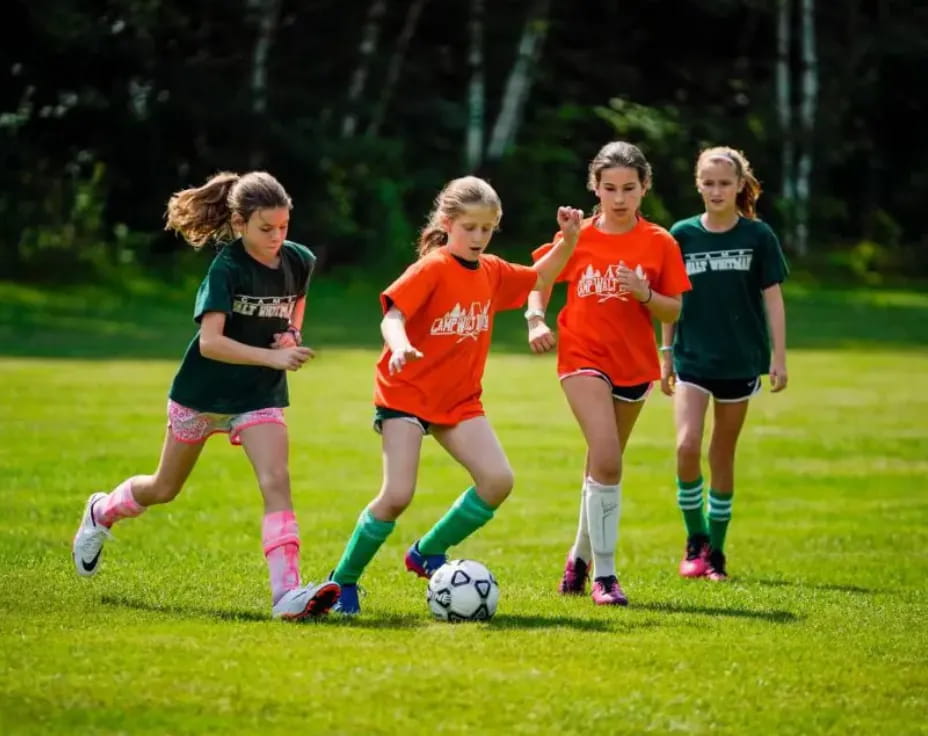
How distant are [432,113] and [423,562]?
2884 centimetres

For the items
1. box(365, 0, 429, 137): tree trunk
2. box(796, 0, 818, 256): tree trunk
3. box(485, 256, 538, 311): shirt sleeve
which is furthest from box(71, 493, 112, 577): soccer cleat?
box(796, 0, 818, 256): tree trunk

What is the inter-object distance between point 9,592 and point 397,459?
5.95 ft

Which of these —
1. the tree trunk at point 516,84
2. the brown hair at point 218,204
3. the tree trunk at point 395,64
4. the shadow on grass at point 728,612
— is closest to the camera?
the brown hair at point 218,204

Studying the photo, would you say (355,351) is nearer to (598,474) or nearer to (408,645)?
(598,474)

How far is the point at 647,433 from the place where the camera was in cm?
1614

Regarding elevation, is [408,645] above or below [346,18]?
below

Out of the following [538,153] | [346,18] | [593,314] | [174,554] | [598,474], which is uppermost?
[346,18]

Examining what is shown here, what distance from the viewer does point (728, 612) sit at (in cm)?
798

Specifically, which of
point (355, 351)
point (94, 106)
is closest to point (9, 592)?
point (355, 351)

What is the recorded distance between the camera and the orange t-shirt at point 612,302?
8.46 metres

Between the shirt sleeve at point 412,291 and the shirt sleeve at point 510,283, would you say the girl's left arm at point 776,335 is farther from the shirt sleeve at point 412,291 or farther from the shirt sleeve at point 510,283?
the shirt sleeve at point 412,291

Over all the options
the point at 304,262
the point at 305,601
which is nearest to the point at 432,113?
the point at 304,262

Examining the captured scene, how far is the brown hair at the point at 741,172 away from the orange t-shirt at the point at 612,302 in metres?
1.04

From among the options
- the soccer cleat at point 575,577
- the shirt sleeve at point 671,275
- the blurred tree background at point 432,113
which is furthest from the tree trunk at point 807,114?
the soccer cleat at point 575,577
